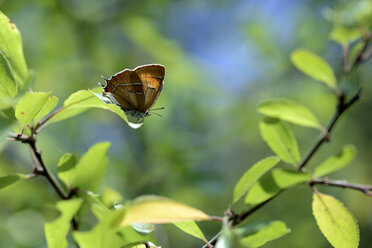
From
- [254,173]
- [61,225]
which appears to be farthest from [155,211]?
[254,173]

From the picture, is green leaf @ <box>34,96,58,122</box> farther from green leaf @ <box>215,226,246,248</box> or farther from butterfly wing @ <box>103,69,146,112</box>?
green leaf @ <box>215,226,246,248</box>

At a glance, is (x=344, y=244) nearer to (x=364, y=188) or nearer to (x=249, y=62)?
(x=364, y=188)

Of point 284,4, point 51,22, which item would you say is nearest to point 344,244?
point 51,22

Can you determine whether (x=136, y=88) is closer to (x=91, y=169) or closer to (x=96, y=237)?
(x=91, y=169)

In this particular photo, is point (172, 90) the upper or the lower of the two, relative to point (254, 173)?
lower

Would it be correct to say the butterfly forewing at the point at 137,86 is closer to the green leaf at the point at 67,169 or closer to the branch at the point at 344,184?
the green leaf at the point at 67,169

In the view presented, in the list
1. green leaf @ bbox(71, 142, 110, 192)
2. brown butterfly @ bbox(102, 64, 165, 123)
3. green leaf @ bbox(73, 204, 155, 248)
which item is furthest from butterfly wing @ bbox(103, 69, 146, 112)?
green leaf @ bbox(73, 204, 155, 248)

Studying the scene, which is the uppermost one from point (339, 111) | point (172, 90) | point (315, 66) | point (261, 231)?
point (315, 66)
